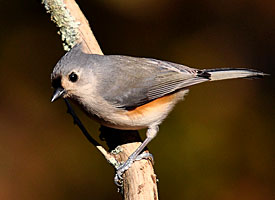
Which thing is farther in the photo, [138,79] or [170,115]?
[170,115]

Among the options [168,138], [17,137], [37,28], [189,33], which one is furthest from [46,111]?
[189,33]

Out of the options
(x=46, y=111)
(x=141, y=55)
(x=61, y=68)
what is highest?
(x=61, y=68)

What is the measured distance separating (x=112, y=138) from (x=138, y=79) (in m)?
0.46

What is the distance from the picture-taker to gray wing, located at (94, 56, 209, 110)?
358 cm

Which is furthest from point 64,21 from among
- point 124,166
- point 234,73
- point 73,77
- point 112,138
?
point 234,73

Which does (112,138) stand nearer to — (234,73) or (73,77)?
(73,77)

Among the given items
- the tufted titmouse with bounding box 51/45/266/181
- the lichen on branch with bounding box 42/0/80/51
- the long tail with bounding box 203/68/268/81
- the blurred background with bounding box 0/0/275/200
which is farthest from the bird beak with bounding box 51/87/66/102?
the blurred background with bounding box 0/0/275/200

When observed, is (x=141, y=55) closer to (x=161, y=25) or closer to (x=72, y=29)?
(x=161, y=25)

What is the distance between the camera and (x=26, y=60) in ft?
17.0

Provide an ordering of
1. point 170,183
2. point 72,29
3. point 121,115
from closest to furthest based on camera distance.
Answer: point 121,115 < point 72,29 < point 170,183

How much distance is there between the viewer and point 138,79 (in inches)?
144

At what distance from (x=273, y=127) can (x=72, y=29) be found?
2105 mm

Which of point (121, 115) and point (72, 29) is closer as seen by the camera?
point (121, 115)

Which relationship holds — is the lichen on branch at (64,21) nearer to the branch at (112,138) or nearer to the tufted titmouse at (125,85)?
the branch at (112,138)
